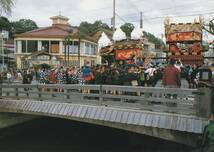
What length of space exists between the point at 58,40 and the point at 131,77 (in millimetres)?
45633

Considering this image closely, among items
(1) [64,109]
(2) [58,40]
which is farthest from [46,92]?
(2) [58,40]

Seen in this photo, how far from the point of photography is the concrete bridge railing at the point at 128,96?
39.0 ft

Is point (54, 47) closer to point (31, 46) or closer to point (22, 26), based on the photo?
point (31, 46)

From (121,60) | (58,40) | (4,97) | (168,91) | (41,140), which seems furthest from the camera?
(58,40)

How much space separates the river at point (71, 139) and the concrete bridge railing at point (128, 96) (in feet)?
7.95

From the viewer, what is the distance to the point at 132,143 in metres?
17.9

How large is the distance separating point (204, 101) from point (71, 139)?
9.81 m

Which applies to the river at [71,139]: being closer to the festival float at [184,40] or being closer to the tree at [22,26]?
the festival float at [184,40]

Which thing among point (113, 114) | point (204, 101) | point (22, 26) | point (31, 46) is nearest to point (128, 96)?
point (113, 114)

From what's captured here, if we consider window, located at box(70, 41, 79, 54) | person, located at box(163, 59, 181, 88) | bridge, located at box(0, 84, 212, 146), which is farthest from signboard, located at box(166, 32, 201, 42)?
window, located at box(70, 41, 79, 54)

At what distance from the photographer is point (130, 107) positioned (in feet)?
44.3

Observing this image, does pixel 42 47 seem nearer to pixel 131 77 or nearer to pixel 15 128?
pixel 15 128

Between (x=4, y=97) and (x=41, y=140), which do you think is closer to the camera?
(x=4, y=97)

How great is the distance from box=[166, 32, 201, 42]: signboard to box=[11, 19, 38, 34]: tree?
72.4 metres
